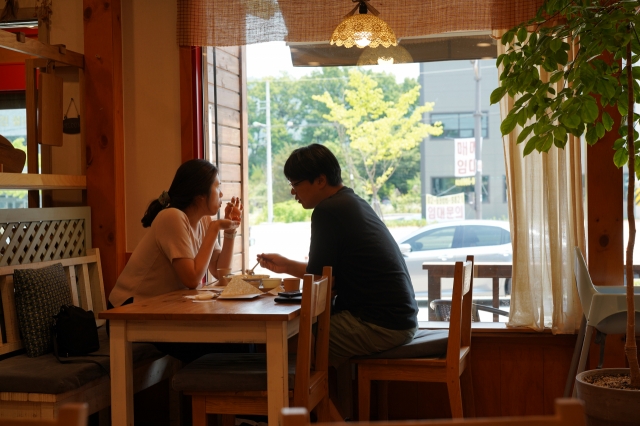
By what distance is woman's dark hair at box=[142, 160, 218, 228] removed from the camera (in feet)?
10.5

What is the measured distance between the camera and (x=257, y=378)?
243cm

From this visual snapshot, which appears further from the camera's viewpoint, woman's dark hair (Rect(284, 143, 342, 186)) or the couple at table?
woman's dark hair (Rect(284, 143, 342, 186))

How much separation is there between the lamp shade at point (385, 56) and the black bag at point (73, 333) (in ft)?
5.91

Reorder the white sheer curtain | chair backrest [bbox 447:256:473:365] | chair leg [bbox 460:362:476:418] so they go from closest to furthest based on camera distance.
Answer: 1. chair backrest [bbox 447:256:473:365]
2. chair leg [bbox 460:362:476:418]
3. the white sheer curtain

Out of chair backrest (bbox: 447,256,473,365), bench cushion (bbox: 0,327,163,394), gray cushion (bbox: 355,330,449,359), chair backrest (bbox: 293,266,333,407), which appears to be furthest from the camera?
gray cushion (bbox: 355,330,449,359)

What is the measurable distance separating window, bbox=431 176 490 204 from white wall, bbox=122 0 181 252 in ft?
4.54

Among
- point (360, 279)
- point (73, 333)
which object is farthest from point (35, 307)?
point (360, 279)

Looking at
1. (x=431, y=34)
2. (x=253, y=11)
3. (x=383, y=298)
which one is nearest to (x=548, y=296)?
(x=383, y=298)

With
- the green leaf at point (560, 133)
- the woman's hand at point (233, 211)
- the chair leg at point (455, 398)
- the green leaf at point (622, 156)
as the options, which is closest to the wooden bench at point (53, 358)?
the woman's hand at point (233, 211)

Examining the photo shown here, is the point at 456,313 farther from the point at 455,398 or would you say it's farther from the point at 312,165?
the point at 312,165

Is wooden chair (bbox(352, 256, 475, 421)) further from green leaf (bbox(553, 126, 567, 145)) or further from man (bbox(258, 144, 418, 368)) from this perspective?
green leaf (bbox(553, 126, 567, 145))

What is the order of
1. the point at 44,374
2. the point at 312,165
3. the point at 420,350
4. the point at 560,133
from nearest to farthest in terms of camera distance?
the point at 560,133
the point at 44,374
the point at 420,350
the point at 312,165

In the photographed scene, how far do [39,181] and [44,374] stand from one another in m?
1.03

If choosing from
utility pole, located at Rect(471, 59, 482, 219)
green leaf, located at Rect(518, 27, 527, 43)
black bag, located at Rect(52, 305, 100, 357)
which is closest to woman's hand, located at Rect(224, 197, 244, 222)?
black bag, located at Rect(52, 305, 100, 357)
